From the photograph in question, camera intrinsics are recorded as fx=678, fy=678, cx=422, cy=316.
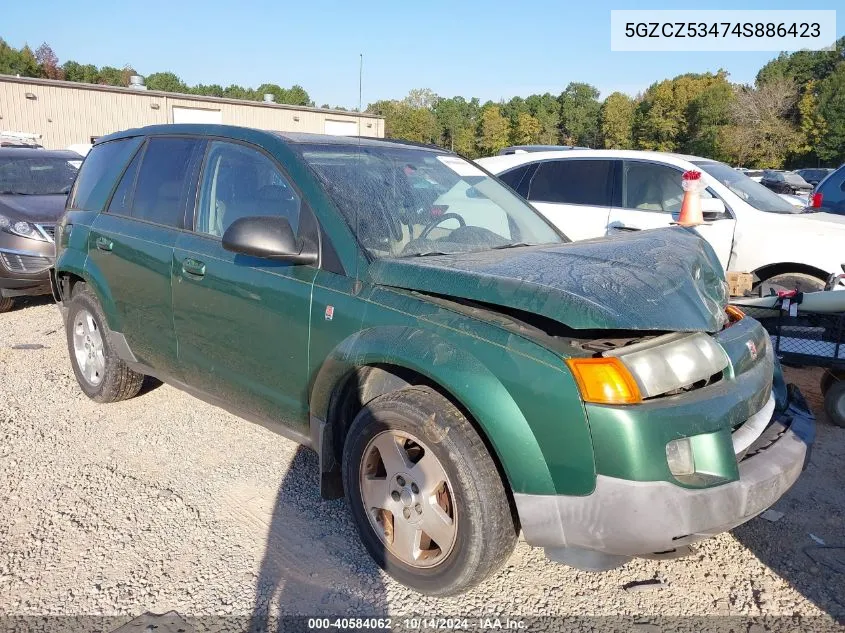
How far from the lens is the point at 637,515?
2174 millimetres

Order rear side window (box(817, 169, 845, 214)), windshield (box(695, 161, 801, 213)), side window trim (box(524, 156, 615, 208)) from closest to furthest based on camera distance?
windshield (box(695, 161, 801, 213)) → side window trim (box(524, 156, 615, 208)) → rear side window (box(817, 169, 845, 214))

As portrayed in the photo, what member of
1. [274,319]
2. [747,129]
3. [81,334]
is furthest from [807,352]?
[747,129]

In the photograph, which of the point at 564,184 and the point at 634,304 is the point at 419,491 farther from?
the point at 564,184

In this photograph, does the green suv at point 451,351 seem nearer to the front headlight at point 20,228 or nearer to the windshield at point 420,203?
the windshield at point 420,203

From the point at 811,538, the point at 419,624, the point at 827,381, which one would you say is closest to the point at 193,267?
the point at 419,624

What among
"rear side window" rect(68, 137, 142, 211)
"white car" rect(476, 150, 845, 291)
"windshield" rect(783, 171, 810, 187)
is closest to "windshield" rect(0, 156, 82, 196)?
"rear side window" rect(68, 137, 142, 211)

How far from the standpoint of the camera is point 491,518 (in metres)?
2.37

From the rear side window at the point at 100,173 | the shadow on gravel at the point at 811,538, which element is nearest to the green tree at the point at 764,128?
the shadow on gravel at the point at 811,538

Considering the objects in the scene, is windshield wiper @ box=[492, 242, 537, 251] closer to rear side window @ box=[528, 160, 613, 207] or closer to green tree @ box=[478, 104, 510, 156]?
rear side window @ box=[528, 160, 613, 207]

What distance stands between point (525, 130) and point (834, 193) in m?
55.1

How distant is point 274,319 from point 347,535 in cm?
105

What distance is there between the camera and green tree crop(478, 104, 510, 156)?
58.8 meters

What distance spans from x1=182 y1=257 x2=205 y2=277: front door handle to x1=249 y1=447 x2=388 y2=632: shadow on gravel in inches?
47.0

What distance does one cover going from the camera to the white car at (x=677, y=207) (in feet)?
19.4
